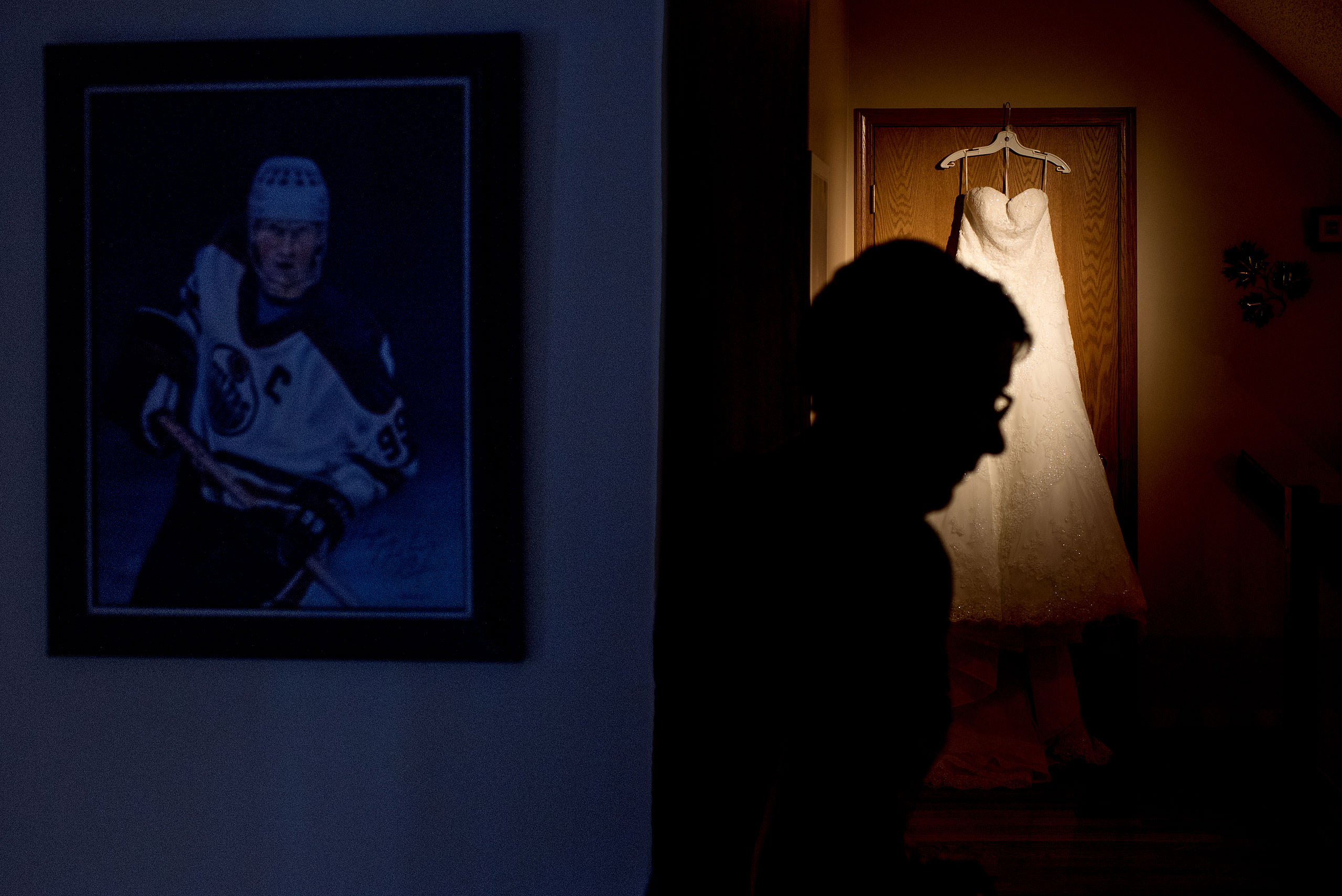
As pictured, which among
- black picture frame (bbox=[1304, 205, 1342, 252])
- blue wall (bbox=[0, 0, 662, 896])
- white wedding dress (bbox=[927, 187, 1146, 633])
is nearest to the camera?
blue wall (bbox=[0, 0, 662, 896])

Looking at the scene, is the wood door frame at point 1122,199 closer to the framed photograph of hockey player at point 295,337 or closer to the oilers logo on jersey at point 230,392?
the framed photograph of hockey player at point 295,337

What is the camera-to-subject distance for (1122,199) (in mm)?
3455

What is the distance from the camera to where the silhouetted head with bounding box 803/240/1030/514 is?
2.84 ft

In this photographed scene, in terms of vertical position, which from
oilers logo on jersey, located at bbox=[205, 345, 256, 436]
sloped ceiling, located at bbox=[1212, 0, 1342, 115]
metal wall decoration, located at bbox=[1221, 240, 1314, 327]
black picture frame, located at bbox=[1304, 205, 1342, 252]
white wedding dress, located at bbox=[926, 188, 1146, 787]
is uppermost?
sloped ceiling, located at bbox=[1212, 0, 1342, 115]

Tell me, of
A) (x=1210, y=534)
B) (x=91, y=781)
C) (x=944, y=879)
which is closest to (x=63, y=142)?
(x=91, y=781)

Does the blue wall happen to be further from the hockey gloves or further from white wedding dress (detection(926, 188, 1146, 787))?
white wedding dress (detection(926, 188, 1146, 787))

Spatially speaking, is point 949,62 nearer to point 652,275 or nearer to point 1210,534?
point 1210,534

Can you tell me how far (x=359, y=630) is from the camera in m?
1.14

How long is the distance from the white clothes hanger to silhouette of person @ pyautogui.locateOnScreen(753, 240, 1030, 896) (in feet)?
9.14

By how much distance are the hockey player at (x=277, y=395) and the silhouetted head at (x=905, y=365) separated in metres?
0.53

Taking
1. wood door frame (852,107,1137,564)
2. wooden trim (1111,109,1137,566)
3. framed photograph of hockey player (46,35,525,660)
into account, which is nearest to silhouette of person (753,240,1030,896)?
framed photograph of hockey player (46,35,525,660)

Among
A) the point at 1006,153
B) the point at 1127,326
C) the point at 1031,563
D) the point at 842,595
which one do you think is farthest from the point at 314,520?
the point at 1127,326

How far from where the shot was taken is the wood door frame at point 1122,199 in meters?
3.45

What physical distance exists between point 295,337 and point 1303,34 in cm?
335
